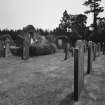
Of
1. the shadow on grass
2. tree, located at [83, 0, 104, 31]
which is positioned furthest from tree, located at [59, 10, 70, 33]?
the shadow on grass

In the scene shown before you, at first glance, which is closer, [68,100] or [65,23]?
[68,100]

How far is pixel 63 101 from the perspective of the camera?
125 inches

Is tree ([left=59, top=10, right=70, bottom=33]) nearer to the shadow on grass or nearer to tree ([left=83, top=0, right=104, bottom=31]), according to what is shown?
tree ([left=83, top=0, right=104, bottom=31])

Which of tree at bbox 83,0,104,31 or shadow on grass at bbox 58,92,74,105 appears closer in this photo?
shadow on grass at bbox 58,92,74,105

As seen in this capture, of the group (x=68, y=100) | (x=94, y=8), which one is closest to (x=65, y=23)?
(x=94, y=8)

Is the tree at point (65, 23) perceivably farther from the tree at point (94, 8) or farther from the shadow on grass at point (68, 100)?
the shadow on grass at point (68, 100)

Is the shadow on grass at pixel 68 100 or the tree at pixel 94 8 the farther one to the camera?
the tree at pixel 94 8

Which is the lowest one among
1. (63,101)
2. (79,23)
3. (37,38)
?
(63,101)

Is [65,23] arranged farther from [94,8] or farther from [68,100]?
[68,100]

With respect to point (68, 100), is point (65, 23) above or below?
above

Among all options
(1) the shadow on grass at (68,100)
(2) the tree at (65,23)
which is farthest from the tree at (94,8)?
(1) the shadow on grass at (68,100)

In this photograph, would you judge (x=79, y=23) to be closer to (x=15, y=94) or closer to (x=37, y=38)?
(x=37, y=38)

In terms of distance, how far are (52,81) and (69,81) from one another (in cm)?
61

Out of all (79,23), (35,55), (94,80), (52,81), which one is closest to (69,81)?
(52,81)
